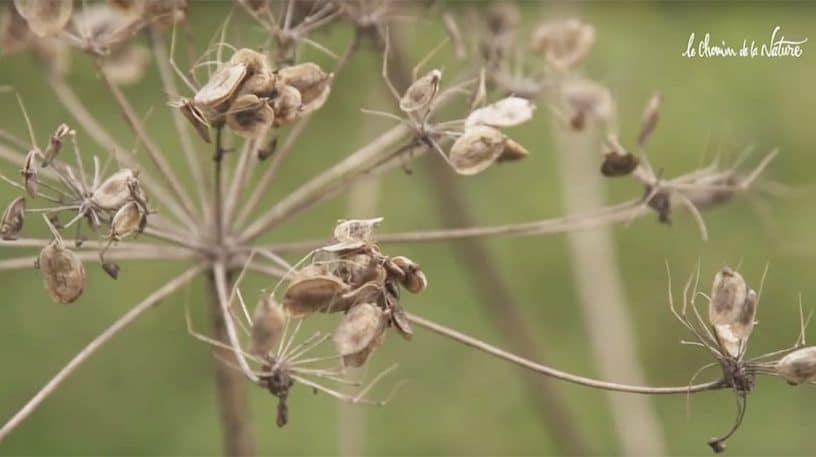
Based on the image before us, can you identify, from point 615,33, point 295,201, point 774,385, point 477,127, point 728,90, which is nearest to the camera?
point 477,127

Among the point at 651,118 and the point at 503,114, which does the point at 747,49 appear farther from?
the point at 503,114

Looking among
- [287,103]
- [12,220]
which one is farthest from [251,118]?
[12,220]

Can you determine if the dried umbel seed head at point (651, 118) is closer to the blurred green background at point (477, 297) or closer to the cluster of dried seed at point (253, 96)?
the cluster of dried seed at point (253, 96)

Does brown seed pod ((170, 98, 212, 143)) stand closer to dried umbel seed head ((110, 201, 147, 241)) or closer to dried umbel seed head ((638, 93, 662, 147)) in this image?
dried umbel seed head ((110, 201, 147, 241))

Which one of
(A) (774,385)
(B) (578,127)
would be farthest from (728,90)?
(B) (578,127)

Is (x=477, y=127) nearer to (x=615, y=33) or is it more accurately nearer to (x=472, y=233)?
(x=472, y=233)

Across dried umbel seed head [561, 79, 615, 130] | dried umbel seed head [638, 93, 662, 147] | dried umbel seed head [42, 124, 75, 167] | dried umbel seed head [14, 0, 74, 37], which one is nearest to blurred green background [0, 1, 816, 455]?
dried umbel seed head [561, 79, 615, 130]

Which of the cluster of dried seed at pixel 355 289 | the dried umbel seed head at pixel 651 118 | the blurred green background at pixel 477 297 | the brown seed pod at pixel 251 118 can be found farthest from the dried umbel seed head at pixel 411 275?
the blurred green background at pixel 477 297
